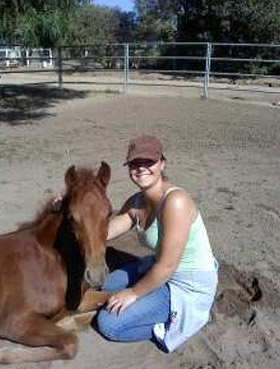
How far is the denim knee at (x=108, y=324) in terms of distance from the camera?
368 centimetres

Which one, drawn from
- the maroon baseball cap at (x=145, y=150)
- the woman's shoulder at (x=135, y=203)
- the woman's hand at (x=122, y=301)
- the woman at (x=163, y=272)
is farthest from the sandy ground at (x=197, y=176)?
the maroon baseball cap at (x=145, y=150)

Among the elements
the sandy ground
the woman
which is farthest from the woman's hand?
the sandy ground

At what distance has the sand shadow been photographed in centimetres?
1298

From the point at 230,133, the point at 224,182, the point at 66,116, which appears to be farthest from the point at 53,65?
the point at 224,182

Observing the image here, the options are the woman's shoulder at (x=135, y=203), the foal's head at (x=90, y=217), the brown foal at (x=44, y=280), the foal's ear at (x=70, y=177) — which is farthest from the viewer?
the woman's shoulder at (x=135, y=203)

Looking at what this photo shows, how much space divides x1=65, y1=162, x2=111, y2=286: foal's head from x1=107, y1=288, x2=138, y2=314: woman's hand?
1.98ft

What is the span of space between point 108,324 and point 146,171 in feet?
3.14

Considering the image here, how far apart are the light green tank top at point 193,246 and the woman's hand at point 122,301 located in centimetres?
29

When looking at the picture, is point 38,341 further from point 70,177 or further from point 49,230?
point 70,177

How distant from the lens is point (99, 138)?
10.2 meters

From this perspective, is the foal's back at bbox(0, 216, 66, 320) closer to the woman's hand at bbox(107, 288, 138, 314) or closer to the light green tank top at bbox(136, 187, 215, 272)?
the woman's hand at bbox(107, 288, 138, 314)

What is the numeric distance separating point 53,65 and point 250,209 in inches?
1067

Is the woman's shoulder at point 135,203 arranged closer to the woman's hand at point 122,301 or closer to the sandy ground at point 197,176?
the woman's hand at point 122,301

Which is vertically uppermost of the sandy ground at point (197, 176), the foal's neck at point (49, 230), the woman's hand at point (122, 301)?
the foal's neck at point (49, 230)
